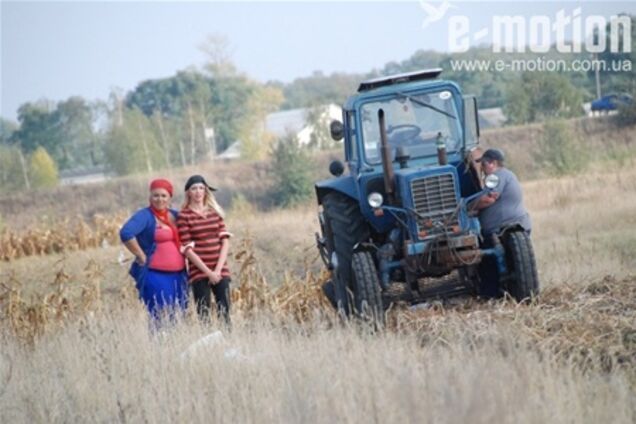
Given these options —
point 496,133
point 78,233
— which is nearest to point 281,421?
point 78,233

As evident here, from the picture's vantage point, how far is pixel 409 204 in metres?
10.0

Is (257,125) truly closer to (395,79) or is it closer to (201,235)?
(395,79)

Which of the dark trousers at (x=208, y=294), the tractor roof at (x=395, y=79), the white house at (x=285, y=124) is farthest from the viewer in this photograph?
the white house at (x=285, y=124)

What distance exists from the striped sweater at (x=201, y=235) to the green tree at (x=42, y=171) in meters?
45.4

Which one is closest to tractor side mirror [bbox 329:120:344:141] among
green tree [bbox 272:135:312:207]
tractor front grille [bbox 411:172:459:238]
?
tractor front grille [bbox 411:172:459:238]

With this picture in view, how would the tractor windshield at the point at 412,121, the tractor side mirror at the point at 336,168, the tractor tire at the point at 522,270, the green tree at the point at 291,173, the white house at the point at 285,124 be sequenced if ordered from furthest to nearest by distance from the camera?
the white house at the point at 285,124 → the green tree at the point at 291,173 → the tractor side mirror at the point at 336,168 → the tractor windshield at the point at 412,121 → the tractor tire at the point at 522,270

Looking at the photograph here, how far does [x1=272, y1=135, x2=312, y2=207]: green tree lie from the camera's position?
1543 inches

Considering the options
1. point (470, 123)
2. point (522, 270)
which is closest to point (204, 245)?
point (522, 270)

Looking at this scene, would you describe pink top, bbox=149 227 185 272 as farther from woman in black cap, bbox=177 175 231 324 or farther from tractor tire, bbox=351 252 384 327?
tractor tire, bbox=351 252 384 327

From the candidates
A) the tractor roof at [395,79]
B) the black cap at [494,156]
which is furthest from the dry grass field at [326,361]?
the tractor roof at [395,79]

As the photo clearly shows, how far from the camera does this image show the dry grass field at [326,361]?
543cm

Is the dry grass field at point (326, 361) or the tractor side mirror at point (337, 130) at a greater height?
the tractor side mirror at point (337, 130)

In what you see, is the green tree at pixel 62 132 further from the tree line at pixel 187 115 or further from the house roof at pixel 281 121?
the house roof at pixel 281 121

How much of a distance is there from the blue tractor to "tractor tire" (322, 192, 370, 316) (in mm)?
10
